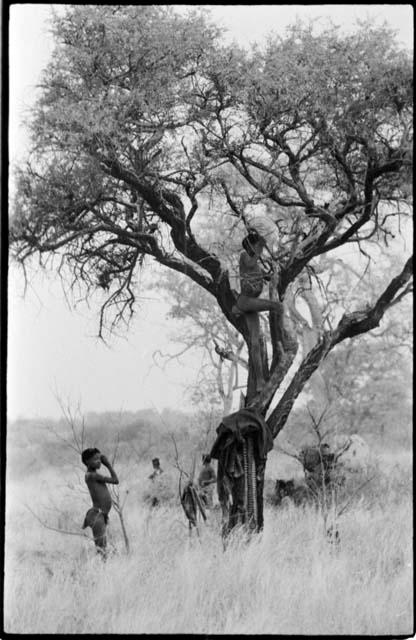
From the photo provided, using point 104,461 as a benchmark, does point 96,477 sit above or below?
below

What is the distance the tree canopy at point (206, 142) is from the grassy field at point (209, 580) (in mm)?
1217

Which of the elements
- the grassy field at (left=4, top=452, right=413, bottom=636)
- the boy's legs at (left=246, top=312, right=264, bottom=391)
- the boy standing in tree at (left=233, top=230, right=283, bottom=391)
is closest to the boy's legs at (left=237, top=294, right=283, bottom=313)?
the boy standing in tree at (left=233, top=230, right=283, bottom=391)

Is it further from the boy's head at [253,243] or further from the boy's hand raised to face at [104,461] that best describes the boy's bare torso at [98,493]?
the boy's head at [253,243]

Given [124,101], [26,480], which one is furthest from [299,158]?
[26,480]

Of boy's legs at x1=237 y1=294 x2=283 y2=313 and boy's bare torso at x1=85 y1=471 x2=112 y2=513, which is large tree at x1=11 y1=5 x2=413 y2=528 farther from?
boy's bare torso at x1=85 y1=471 x2=112 y2=513

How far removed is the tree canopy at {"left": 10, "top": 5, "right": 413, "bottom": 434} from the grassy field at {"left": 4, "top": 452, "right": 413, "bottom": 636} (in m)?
1.22

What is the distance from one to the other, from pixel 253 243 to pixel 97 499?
237cm

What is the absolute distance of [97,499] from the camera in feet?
26.9

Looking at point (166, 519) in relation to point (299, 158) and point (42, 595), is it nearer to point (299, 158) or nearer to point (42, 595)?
point (42, 595)

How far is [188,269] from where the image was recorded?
931 cm

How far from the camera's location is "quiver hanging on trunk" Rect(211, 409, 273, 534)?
27.4ft

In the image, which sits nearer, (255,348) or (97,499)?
(97,499)

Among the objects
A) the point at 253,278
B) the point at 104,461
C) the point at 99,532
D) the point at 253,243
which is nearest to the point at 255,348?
the point at 253,278

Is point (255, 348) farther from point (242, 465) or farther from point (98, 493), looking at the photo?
point (98, 493)
